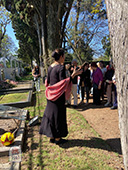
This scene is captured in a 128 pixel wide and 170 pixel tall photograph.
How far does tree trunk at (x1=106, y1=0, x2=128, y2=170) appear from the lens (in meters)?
1.10

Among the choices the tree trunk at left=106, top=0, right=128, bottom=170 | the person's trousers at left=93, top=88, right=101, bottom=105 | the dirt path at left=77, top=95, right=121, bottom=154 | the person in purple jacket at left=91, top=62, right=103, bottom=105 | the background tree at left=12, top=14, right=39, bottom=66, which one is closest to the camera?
the tree trunk at left=106, top=0, right=128, bottom=170

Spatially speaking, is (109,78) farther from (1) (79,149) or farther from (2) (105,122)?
(1) (79,149)

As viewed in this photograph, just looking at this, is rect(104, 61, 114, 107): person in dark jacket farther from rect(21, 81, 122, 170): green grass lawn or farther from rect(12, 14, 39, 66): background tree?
rect(12, 14, 39, 66): background tree

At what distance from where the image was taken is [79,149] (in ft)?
A: 9.75

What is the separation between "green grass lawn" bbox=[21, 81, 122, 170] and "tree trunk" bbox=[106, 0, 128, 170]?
Result: 1.45 meters

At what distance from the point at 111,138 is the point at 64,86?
1.99 meters

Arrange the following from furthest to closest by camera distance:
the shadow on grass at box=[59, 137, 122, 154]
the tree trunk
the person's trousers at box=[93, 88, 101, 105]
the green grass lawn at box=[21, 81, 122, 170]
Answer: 1. the person's trousers at box=[93, 88, 101, 105]
2. the shadow on grass at box=[59, 137, 122, 154]
3. the green grass lawn at box=[21, 81, 122, 170]
4. the tree trunk

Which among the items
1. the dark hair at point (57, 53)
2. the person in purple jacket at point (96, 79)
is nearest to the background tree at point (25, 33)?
the person in purple jacket at point (96, 79)

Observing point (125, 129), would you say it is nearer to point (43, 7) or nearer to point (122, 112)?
point (122, 112)

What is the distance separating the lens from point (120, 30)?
1.13m

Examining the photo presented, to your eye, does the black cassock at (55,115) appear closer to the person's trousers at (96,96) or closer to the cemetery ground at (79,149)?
the cemetery ground at (79,149)

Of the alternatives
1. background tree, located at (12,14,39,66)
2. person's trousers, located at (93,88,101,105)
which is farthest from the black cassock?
background tree, located at (12,14,39,66)

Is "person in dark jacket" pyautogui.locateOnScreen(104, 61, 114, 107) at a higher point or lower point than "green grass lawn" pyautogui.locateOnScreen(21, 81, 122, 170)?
higher

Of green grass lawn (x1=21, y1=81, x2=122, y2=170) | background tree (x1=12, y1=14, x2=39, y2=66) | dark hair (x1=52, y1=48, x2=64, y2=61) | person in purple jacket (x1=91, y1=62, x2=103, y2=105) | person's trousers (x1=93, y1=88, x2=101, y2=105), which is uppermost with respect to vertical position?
background tree (x1=12, y1=14, x2=39, y2=66)
